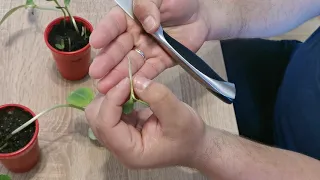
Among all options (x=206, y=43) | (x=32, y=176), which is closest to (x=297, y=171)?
(x=206, y=43)

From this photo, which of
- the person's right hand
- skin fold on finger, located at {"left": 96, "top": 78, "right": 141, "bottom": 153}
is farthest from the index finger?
skin fold on finger, located at {"left": 96, "top": 78, "right": 141, "bottom": 153}

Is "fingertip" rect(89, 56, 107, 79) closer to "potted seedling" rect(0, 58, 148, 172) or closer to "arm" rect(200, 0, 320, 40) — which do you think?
"potted seedling" rect(0, 58, 148, 172)

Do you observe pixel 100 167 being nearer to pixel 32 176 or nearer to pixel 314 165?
pixel 32 176

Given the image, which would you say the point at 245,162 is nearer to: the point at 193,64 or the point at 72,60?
the point at 193,64

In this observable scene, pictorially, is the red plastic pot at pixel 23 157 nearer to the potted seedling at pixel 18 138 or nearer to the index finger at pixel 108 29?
the potted seedling at pixel 18 138

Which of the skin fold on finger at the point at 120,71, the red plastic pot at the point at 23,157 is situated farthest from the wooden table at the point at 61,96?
the skin fold on finger at the point at 120,71

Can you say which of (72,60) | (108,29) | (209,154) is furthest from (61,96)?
(209,154)
